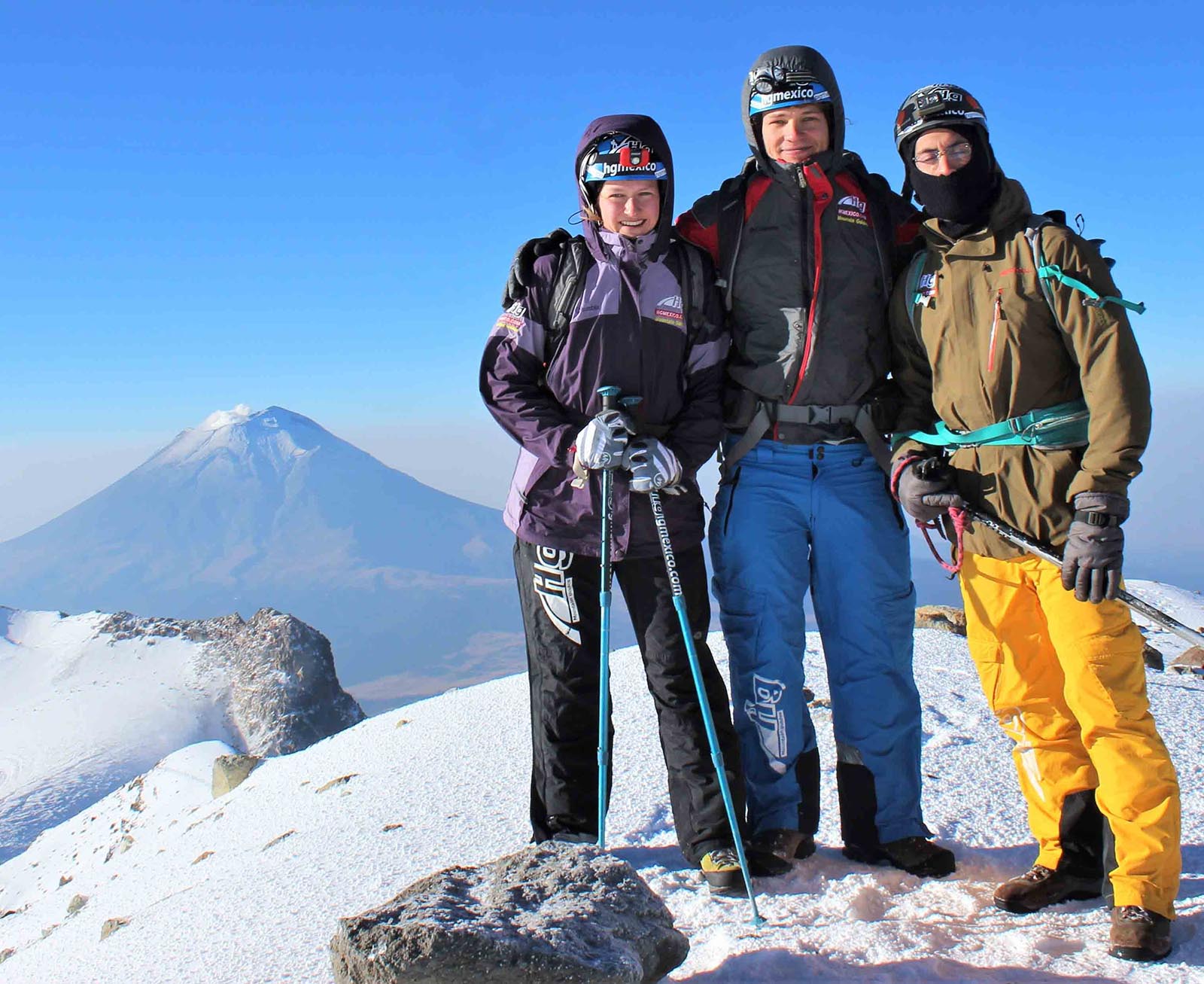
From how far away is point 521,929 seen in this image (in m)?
2.77

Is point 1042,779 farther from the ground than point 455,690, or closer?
farther from the ground

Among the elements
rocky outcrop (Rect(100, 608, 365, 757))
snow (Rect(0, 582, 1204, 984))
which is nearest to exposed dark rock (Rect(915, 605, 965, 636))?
snow (Rect(0, 582, 1204, 984))

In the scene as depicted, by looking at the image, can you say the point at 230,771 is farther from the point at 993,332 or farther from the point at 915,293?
the point at 993,332

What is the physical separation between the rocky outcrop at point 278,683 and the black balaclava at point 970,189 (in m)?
16.1

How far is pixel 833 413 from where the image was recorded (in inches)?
157

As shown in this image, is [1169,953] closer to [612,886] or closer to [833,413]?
[612,886]

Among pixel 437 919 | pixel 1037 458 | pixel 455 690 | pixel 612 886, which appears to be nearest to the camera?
pixel 437 919

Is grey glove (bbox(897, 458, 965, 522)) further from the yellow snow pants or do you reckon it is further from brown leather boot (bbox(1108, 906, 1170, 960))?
brown leather boot (bbox(1108, 906, 1170, 960))

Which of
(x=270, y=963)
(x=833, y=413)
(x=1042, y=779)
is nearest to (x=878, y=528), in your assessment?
(x=833, y=413)

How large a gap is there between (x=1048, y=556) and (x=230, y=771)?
8.81 metres

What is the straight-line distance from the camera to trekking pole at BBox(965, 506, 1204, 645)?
3375mm

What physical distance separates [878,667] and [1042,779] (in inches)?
30.2

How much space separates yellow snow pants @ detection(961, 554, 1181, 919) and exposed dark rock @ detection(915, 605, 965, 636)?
585 centimetres

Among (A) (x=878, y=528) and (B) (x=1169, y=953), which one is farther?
(A) (x=878, y=528)
